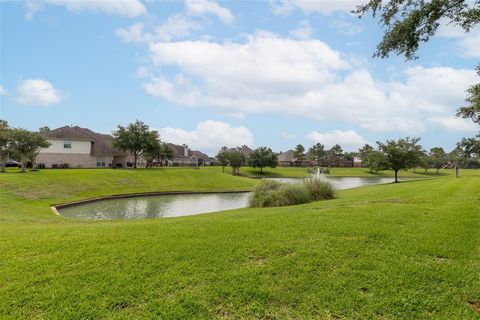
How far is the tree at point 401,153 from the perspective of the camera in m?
41.4

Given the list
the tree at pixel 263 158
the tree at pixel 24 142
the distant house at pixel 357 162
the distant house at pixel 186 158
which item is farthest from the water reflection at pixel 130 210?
the distant house at pixel 357 162

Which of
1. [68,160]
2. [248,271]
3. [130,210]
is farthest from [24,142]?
[248,271]

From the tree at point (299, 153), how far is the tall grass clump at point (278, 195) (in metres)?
98.2

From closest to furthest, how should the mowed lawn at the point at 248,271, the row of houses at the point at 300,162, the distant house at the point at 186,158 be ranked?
1. the mowed lawn at the point at 248,271
2. the distant house at the point at 186,158
3. the row of houses at the point at 300,162

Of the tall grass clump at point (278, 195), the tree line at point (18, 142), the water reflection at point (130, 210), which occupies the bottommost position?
the water reflection at point (130, 210)

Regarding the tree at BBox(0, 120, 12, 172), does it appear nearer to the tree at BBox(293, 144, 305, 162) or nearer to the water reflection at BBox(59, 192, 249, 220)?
the water reflection at BBox(59, 192, 249, 220)

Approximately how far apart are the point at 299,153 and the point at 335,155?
1288cm

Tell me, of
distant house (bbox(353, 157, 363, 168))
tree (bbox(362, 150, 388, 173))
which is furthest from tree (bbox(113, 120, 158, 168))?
distant house (bbox(353, 157, 363, 168))

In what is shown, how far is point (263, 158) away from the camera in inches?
2908

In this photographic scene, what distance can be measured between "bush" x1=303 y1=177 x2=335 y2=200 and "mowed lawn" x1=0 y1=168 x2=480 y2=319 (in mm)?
11870

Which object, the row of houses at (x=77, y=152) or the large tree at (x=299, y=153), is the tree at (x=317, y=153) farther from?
the row of houses at (x=77, y=152)

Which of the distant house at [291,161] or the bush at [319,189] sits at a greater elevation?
the distant house at [291,161]

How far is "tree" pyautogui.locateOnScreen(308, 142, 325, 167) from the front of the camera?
11331cm

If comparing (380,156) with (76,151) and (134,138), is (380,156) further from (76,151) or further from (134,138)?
A: (76,151)
